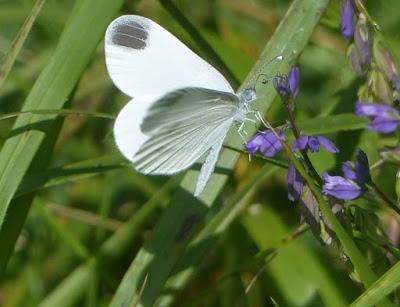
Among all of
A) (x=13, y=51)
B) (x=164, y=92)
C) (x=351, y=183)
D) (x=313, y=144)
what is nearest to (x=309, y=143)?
(x=313, y=144)

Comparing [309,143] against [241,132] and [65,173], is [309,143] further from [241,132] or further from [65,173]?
[65,173]

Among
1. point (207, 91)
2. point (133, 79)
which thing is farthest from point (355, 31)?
point (133, 79)

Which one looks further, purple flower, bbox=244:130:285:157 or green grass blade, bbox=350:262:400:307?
purple flower, bbox=244:130:285:157

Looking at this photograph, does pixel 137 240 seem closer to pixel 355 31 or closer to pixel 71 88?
pixel 71 88

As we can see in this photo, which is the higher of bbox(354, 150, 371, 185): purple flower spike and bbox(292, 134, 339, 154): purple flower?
bbox(292, 134, 339, 154): purple flower

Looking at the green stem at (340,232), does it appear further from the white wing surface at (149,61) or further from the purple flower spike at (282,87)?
the white wing surface at (149,61)

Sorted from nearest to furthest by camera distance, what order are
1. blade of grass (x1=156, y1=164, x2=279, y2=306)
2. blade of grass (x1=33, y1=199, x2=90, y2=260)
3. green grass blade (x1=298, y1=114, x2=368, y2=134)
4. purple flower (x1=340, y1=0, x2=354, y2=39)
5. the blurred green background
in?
purple flower (x1=340, y1=0, x2=354, y2=39) < blade of grass (x1=156, y1=164, x2=279, y2=306) < green grass blade (x1=298, y1=114, x2=368, y2=134) < the blurred green background < blade of grass (x1=33, y1=199, x2=90, y2=260)

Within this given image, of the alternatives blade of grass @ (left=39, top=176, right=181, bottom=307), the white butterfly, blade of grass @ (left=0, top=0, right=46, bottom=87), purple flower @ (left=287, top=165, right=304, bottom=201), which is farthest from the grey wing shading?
blade of grass @ (left=39, top=176, right=181, bottom=307)

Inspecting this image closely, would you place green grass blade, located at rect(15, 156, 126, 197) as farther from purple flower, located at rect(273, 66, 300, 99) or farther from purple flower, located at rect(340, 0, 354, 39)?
purple flower, located at rect(340, 0, 354, 39)
